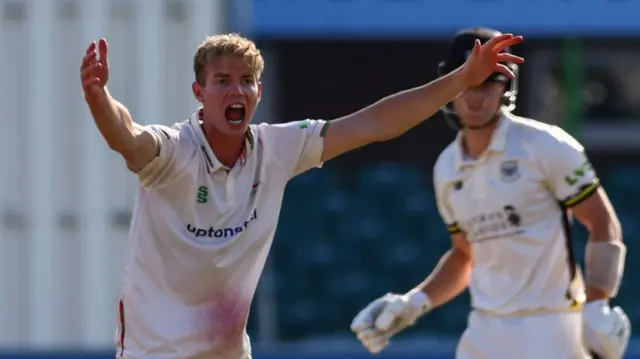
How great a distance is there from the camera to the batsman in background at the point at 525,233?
4770 millimetres

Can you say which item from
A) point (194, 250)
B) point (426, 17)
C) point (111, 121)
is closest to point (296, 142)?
point (194, 250)

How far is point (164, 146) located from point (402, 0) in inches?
212

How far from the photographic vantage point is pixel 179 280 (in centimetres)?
418

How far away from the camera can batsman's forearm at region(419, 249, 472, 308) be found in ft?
17.1

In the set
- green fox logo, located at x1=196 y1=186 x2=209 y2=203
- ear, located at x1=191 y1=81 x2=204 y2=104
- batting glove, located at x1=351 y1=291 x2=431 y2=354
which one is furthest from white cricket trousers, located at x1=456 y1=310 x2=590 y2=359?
ear, located at x1=191 y1=81 x2=204 y2=104

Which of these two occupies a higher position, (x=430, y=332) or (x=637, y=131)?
(x=637, y=131)

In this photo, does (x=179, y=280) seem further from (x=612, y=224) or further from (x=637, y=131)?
(x=637, y=131)

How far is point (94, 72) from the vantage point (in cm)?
378

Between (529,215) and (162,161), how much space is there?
1.34 metres

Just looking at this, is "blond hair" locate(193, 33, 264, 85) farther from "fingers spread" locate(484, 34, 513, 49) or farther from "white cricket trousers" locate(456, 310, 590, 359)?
"white cricket trousers" locate(456, 310, 590, 359)

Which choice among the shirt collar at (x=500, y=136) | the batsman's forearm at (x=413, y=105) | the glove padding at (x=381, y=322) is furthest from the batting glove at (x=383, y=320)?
the batsman's forearm at (x=413, y=105)

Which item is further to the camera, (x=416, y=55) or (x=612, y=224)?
(x=416, y=55)

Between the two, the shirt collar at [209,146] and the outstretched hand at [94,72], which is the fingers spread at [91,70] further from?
the shirt collar at [209,146]

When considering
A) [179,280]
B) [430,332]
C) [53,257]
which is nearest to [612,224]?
[179,280]
